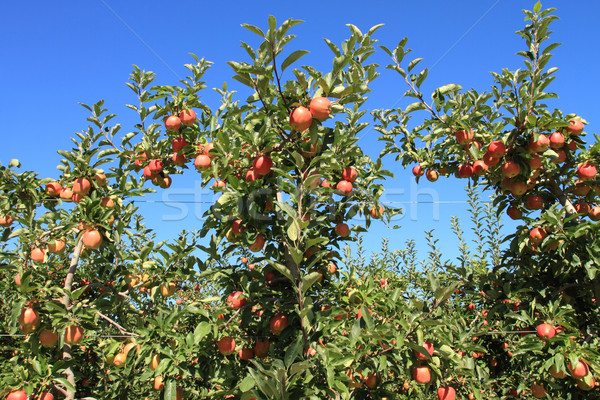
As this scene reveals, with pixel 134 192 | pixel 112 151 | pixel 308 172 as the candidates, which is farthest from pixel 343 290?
pixel 112 151

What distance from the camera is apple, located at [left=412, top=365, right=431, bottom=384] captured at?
2361 mm

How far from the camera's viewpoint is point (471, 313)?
505 centimetres

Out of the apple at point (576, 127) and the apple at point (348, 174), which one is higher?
the apple at point (576, 127)

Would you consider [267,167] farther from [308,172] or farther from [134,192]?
[134,192]

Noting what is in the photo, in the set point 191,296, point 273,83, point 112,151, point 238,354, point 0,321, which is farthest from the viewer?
point 191,296

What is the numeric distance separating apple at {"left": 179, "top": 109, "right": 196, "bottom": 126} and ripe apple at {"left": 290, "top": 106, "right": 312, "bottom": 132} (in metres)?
1.69

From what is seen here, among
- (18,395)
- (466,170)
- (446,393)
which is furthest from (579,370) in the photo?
(18,395)

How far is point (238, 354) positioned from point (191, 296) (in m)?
3.96

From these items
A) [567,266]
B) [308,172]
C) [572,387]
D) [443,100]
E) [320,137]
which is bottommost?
[572,387]

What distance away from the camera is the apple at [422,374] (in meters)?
2.36

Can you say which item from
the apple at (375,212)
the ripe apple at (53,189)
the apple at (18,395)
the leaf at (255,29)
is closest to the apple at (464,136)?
the apple at (375,212)

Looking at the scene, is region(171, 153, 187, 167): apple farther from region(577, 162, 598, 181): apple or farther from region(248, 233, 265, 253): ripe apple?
region(577, 162, 598, 181): apple

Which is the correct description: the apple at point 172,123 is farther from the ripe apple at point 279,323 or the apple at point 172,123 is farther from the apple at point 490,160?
the apple at point 490,160

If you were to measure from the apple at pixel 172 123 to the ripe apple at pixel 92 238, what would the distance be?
107 cm
